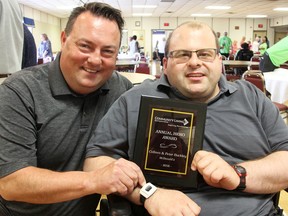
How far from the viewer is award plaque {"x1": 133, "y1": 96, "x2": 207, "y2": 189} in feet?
3.85

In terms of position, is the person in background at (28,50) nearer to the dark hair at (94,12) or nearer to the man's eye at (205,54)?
the dark hair at (94,12)

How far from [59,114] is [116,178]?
0.42 meters

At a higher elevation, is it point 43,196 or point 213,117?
point 213,117

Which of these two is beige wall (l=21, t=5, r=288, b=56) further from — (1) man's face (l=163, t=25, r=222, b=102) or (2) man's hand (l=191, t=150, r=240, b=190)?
(2) man's hand (l=191, t=150, r=240, b=190)

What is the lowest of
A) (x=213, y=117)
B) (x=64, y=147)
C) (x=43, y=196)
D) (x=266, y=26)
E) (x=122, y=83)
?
(x=43, y=196)

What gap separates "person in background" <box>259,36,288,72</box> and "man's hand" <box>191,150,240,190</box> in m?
3.69

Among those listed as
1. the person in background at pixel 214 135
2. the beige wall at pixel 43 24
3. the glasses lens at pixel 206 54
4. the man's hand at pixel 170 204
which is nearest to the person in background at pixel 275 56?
the person in background at pixel 214 135

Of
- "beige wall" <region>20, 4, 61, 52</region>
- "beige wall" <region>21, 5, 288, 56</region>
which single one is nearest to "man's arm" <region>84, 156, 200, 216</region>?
"beige wall" <region>20, 4, 61, 52</region>

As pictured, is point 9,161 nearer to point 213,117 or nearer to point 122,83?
point 122,83

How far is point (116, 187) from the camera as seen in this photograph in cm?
103

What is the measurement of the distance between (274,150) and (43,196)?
1.00 metres

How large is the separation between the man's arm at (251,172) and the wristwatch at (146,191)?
183mm

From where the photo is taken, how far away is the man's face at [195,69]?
1374mm

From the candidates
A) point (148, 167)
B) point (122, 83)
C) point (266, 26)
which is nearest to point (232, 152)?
point (148, 167)
